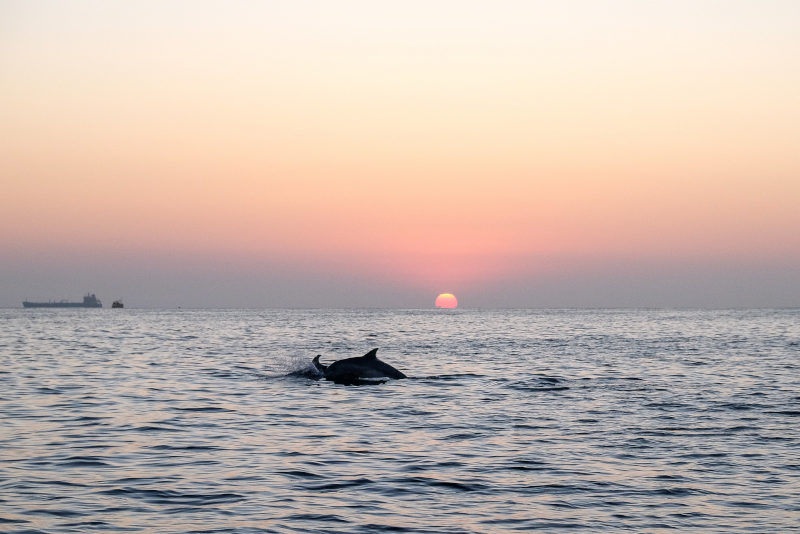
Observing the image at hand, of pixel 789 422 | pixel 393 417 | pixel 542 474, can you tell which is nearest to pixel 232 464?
pixel 542 474

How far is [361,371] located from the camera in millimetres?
30219

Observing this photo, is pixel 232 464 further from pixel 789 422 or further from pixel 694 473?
pixel 789 422

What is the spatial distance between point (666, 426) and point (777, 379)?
536 inches

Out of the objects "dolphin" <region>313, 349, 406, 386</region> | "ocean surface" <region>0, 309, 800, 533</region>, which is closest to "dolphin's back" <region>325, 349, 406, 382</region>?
"dolphin" <region>313, 349, 406, 386</region>

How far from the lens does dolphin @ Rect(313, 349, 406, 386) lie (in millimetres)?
30016

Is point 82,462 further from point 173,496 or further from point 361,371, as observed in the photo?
point 361,371

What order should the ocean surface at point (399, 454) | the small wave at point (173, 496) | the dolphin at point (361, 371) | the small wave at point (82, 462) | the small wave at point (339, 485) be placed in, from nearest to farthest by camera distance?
the ocean surface at point (399, 454) < the small wave at point (173, 496) < the small wave at point (339, 485) < the small wave at point (82, 462) < the dolphin at point (361, 371)

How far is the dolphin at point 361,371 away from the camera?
98.5 feet

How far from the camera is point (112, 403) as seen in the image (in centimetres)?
2314

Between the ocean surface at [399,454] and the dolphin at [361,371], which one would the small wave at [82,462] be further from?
the dolphin at [361,371]

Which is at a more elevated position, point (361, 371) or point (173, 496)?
point (361, 371)

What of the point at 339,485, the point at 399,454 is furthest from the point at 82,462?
the point at 399,454

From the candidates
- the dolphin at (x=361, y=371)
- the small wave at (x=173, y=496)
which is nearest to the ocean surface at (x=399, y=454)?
the small wave at (x=173, y=496)

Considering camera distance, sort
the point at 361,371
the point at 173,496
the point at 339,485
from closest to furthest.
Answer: the point at 173,496, the point at 339,485, the point at 361,371
